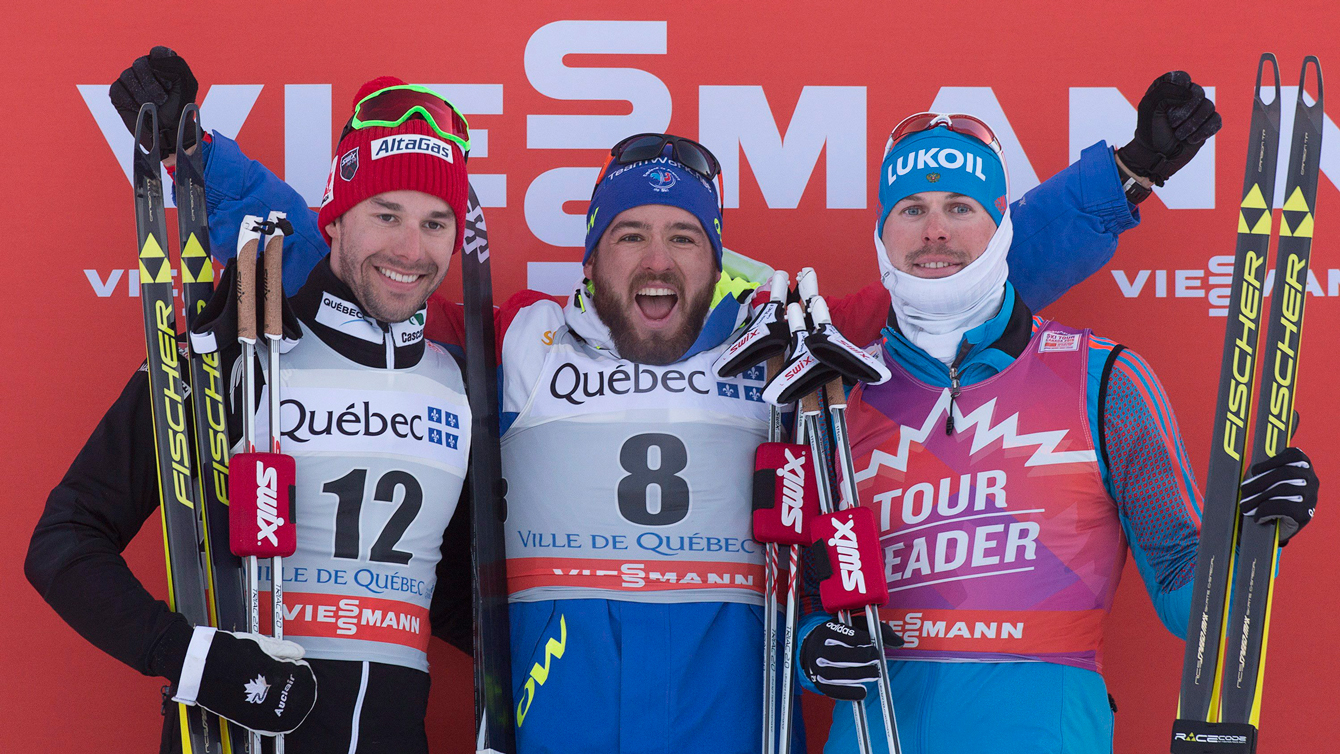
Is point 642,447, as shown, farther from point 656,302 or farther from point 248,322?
point 248,322

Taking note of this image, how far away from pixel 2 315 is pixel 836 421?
2.34m

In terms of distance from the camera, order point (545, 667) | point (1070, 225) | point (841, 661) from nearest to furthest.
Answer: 1. point (841, 661)
2. point (545, 667)
3. point (1070, 225)

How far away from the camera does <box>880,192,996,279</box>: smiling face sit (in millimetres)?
2393

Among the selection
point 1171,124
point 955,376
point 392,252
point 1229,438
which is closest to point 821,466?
point 955,376

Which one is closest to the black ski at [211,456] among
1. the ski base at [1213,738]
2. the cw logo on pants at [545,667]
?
the cw logo on pants at [545,667]

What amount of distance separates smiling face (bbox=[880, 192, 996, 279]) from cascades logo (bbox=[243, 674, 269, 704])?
152 cm

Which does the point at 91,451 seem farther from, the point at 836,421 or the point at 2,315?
the point at 836,421

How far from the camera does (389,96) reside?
2.54 metres

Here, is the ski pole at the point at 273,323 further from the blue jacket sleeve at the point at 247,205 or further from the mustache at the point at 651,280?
the mustache at the point at 651,280

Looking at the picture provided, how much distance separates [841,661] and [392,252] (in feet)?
4.15

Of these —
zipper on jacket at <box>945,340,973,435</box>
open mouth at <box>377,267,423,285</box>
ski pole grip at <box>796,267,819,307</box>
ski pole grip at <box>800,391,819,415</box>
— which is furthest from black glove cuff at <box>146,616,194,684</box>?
zipper on jacket at <box>945,340,973,435</box>

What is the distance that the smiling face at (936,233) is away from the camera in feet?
7.85

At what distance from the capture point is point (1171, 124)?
2533mm

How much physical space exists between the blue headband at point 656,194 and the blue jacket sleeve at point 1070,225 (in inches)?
29.9
